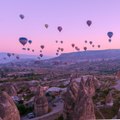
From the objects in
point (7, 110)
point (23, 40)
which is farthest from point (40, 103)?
point (23, 40)

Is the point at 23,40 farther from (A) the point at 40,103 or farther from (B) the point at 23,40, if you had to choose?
(A) the point at 40,103

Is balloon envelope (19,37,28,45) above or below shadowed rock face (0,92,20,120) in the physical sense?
above

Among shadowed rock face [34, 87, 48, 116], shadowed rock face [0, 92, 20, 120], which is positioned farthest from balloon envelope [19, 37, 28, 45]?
shadowed rock face [0, 92, 20, 120]

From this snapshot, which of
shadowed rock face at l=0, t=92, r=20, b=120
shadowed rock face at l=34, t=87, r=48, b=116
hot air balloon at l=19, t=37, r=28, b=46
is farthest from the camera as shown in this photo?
hot air balloon at l=19, t=37, r=28, b=46

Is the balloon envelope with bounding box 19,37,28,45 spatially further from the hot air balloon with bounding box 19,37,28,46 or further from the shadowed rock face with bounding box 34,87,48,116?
the shadowed rock face with bounding box 34,87,48,116

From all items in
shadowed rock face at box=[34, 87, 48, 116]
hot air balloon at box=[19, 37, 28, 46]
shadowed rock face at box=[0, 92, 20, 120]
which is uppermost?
hot air balloon at box=[19, 37, 28, 46]

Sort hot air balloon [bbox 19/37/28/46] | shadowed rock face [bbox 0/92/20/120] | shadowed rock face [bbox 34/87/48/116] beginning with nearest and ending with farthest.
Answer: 1. shadowed rock face [bbox 0/92/20/120]
2. shadowed rock face [bbox 34/87/48/116]
3. hot air balloon [bbox 19/37/28/46]

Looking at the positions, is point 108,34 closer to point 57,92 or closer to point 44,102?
point 57,92

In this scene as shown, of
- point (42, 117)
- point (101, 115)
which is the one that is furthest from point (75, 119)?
point (42, 117)

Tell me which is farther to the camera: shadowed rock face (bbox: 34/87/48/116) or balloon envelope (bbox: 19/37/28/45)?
balloon envelope (bbox: 19/37/28/45)
